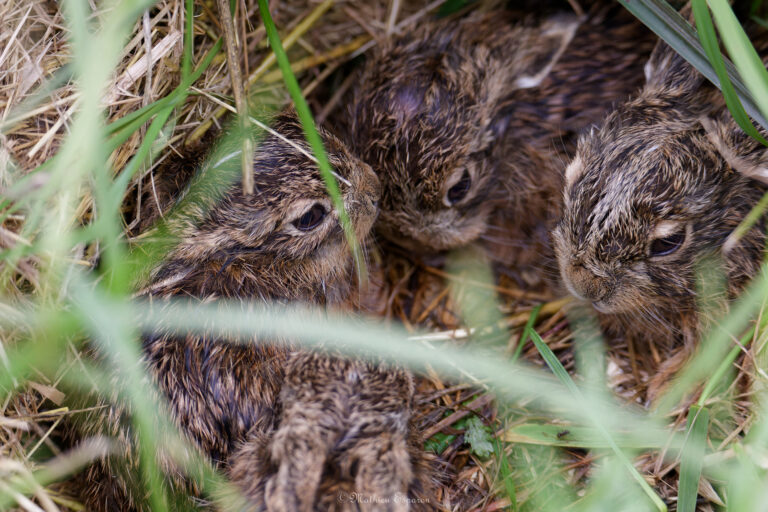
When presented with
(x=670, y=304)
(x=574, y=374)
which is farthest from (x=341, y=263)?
(x=670, y=304)

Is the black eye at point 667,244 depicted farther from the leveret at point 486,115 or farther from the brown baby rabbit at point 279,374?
the brown baby rabbit at point 279,374

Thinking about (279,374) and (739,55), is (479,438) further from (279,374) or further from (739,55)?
(739,55)

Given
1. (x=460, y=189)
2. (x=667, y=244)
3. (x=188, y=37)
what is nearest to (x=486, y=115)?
(x=460, y=189)

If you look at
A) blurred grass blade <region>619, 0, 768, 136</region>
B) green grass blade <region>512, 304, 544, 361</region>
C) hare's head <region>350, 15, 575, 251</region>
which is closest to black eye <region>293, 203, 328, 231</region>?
hare's head <region>350, 15, 575, 251</region>

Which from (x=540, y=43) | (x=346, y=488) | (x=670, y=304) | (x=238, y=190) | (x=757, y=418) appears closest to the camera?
(x=346, y=488)

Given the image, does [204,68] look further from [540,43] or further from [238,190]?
[540,43]

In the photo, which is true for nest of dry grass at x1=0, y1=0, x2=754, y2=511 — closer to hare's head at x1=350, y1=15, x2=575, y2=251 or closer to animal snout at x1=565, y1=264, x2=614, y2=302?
hare's head at x1=350, y1=15, x2=575, y2=251

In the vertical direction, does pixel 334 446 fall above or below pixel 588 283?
below
